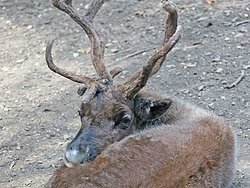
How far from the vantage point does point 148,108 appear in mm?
7094

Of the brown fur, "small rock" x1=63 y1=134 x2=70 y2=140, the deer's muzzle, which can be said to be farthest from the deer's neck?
"small rock" x1=63 y1=134 x2=70 y2=140

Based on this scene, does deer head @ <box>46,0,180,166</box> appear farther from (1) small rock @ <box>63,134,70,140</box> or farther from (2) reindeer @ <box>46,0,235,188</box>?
(1) small rock @ <box>63,134,70,140</box>

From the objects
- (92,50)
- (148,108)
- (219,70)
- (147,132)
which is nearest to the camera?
(147,132)

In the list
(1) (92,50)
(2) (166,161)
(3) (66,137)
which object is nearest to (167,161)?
(2) (166,161)

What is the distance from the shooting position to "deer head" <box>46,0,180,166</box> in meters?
6.79

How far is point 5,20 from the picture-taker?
11133 millimetres

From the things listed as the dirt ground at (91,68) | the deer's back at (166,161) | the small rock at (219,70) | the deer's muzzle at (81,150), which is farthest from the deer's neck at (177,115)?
the small rock at (219,70)

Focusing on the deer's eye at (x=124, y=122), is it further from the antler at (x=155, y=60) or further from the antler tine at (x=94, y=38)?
the antler tine at (x=94, y=38)

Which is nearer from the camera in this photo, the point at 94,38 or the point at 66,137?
the point at 94,38

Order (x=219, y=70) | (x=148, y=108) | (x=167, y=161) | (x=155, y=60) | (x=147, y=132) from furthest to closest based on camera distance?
(x=219, y=70), (x=148, y=108), (x=155, y=60), (x=147, y=132), (x=167, y=161)

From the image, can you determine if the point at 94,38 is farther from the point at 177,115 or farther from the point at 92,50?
the point at 177,115

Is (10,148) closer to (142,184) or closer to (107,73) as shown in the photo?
(107,73)

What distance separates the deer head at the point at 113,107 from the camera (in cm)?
679

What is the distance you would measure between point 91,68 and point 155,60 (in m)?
2.79
